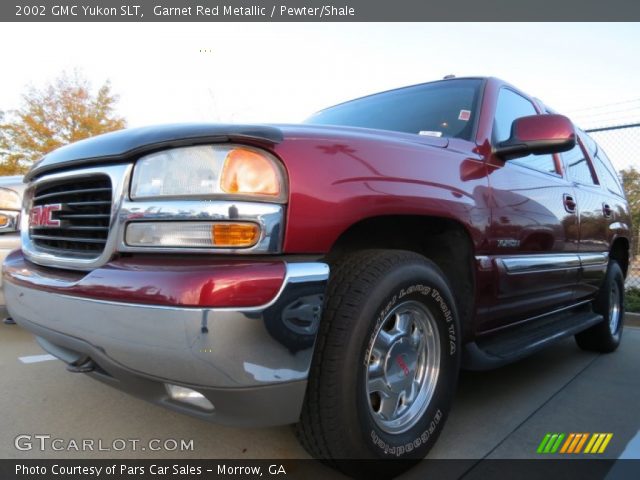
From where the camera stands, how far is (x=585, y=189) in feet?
10.7

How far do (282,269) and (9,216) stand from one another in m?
2.86

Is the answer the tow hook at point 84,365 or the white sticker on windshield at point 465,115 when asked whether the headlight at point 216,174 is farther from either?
the white sticker on windshield at point 465,115

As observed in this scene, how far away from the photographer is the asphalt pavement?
1890 mm

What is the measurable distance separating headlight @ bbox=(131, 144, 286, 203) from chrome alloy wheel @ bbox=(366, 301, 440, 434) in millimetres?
681

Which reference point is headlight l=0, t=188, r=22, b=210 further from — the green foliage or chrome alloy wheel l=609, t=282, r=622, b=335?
the green foliage

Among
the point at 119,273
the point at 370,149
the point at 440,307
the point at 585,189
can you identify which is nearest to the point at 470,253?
the point at 440,307

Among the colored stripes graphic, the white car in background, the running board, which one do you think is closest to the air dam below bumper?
the running board

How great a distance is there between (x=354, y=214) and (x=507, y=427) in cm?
150

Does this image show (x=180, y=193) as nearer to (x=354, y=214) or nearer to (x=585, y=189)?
(x=354, y=214)

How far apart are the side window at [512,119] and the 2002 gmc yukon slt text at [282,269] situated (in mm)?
253

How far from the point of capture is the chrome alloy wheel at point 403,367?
1.70 meters

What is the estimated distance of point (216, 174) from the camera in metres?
1.35

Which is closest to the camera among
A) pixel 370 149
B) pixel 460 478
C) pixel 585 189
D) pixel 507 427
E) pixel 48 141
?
pixel 370 149

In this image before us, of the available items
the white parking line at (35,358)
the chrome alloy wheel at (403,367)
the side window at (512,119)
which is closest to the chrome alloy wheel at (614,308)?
the side window at (512,119)
